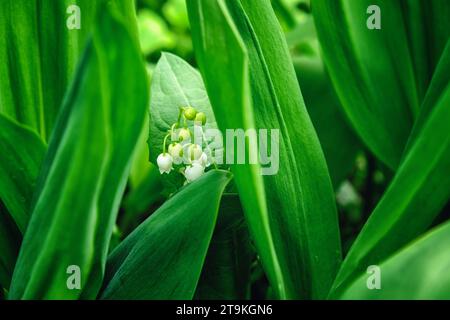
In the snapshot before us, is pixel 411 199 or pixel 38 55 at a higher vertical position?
pixel 38 55

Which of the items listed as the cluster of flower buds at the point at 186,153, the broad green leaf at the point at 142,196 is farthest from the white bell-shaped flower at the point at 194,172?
the broad green leaf at the point at 142,196

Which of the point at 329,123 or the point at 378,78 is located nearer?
the point at 378,78

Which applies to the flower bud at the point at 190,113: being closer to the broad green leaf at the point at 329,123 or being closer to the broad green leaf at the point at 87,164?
the broad green leaf at the point at 87,164

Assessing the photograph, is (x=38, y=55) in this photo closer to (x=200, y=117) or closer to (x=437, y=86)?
(x=200, y=117)

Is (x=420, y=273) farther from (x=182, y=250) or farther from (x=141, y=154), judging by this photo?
(x=141, y=154)

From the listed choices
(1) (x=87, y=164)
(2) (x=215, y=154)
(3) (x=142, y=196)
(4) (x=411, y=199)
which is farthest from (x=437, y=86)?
(3) (x=142, y=196)

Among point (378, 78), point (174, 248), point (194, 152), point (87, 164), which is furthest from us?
point (378, 78)

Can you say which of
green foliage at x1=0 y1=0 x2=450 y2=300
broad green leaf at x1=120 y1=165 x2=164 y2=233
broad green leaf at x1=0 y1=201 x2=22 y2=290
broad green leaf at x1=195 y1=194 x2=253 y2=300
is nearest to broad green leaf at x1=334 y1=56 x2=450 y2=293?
green foliage at x1=0 y1=0 x2=450 y2=300

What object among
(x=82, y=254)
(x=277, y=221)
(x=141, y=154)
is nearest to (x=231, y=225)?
(x=277, y=221)
